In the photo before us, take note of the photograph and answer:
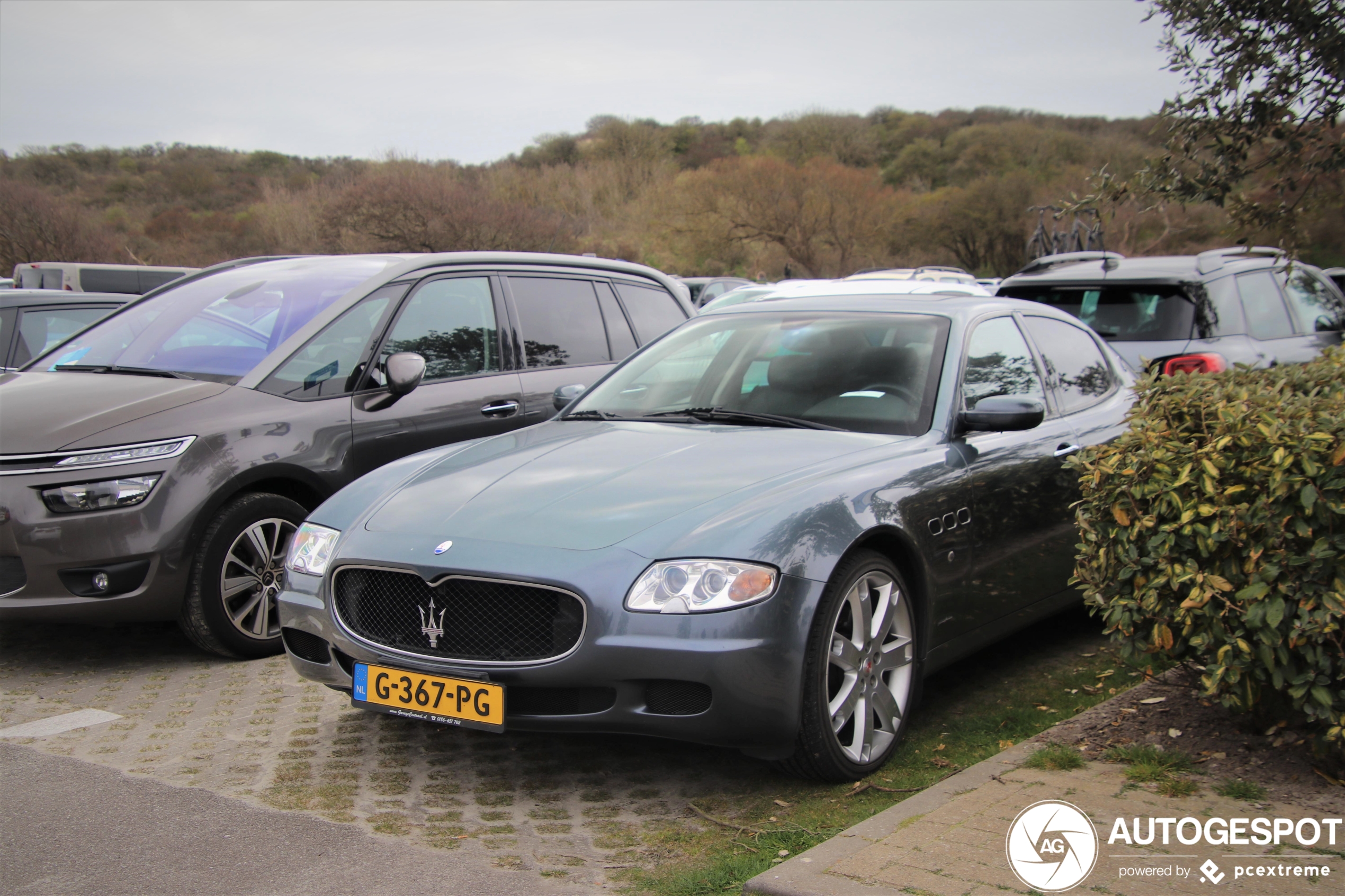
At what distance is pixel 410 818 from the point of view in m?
3.43

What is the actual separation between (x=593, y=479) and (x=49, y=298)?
6270mm

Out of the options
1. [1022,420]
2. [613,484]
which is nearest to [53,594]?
[613,484]

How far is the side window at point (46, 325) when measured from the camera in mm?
8047

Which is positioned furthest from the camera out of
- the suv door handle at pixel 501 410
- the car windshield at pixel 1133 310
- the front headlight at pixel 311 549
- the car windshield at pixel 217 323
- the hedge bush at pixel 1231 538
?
the car windshield at pixel 1133 310

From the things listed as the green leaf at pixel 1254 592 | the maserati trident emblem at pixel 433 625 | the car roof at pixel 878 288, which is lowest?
the maserati trident emblem at pixel 433 625

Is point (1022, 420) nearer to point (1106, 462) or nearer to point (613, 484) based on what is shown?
point (1106, 462)

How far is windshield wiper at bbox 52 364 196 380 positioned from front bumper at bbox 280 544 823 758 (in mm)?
2857

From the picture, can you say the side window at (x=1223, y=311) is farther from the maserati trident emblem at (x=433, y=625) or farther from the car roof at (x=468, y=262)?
the maserati trident emblem at (x=433, y=625)

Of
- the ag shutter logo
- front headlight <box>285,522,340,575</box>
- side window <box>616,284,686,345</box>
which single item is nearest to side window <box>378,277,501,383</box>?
side window <box>616,284,686,345</box>

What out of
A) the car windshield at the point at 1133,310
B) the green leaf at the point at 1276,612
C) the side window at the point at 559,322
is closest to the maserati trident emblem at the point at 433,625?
the green leaf at the point at 1276,612

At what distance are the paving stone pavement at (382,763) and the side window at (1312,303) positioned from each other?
6741mm

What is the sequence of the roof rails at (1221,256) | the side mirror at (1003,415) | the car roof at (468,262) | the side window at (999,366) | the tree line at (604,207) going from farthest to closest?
1. the tree line at (604,207)
2. the roof rails at (1221,256)
3. the car roof at (468,262)
4. the side window at (999,366)
5. the side mirror at (1003,415)

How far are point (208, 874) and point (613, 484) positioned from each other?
5.44 ft

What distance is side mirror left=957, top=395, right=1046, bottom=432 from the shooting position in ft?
14.0
